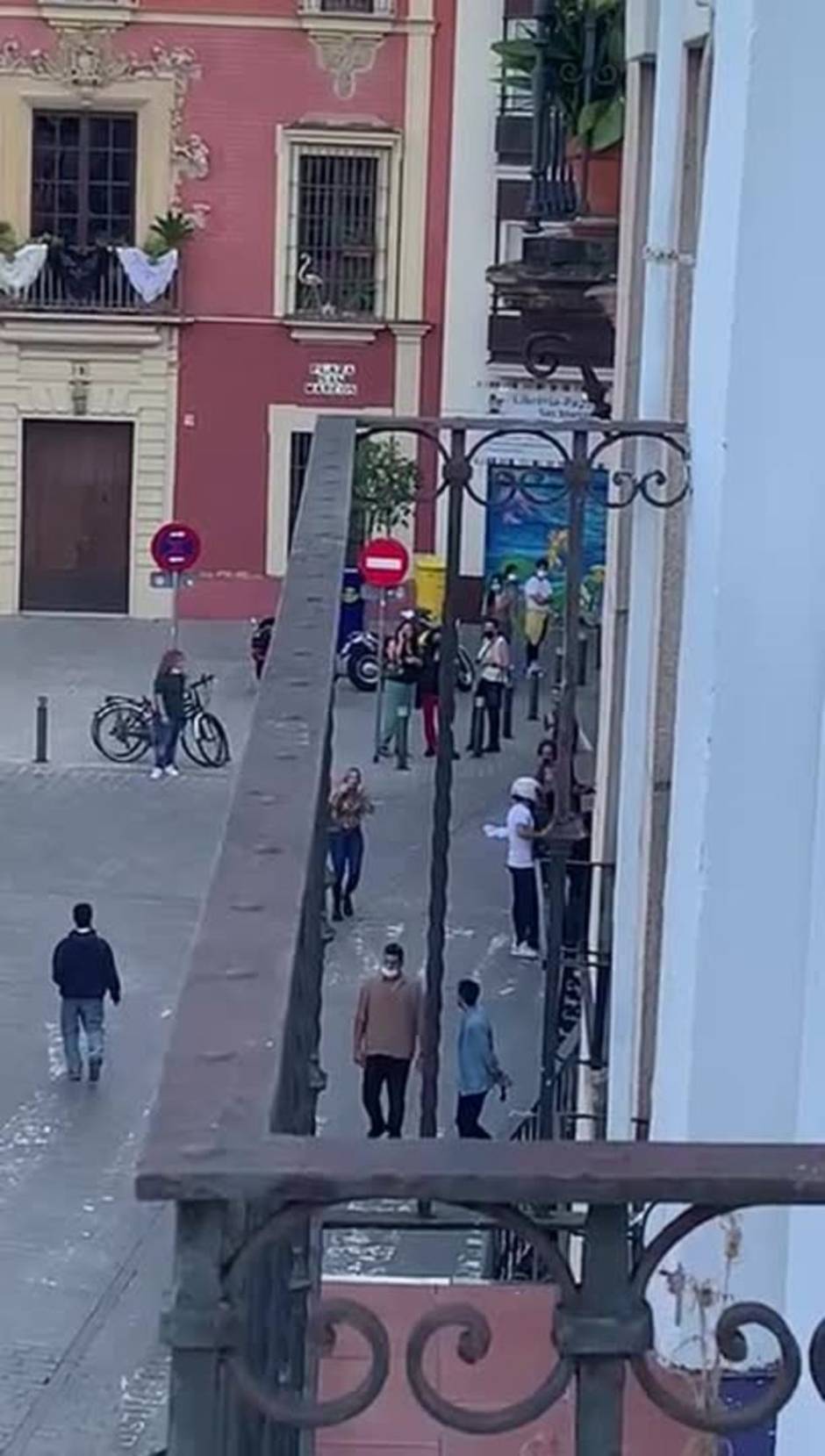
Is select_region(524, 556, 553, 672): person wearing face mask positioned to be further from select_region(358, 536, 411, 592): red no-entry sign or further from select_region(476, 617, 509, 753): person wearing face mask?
select_region(358, 536, 411, 592): red no-entry sign

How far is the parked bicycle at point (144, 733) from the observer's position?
2466cm

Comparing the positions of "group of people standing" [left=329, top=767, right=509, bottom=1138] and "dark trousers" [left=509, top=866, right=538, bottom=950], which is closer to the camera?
"group of people standing" [left=329, top=767, right=509, bottom=1138]

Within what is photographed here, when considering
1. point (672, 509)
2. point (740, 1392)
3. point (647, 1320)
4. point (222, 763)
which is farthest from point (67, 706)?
point (647, 1320)

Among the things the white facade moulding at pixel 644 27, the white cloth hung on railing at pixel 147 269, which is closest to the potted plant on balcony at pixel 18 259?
the white cloth hung on railing at pixel 147 269

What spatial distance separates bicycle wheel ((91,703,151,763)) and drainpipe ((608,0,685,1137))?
16124 millimetres

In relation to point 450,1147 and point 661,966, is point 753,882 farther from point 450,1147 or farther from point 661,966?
point 450,1147

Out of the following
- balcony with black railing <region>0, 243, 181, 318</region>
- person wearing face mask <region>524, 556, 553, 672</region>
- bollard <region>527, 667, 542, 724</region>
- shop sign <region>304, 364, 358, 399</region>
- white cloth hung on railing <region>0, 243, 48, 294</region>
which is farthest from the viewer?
shop sign <region>304, 364, 358, 399</region>

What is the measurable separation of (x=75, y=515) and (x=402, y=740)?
33.5 feet

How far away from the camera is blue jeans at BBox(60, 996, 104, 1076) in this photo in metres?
14.7

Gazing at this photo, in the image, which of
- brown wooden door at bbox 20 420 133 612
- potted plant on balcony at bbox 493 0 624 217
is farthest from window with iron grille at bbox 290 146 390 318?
potted plant on balcony at bbox 493 0 624 217

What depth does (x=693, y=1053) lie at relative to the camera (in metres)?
6.20

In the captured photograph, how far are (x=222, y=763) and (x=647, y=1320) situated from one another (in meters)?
23.3

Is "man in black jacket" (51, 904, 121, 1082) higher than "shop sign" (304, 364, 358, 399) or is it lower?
lower

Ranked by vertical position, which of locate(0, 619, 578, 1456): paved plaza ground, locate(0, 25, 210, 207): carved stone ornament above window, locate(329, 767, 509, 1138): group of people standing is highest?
locate(0, 25, 210, 207): carved stone ornament above window
